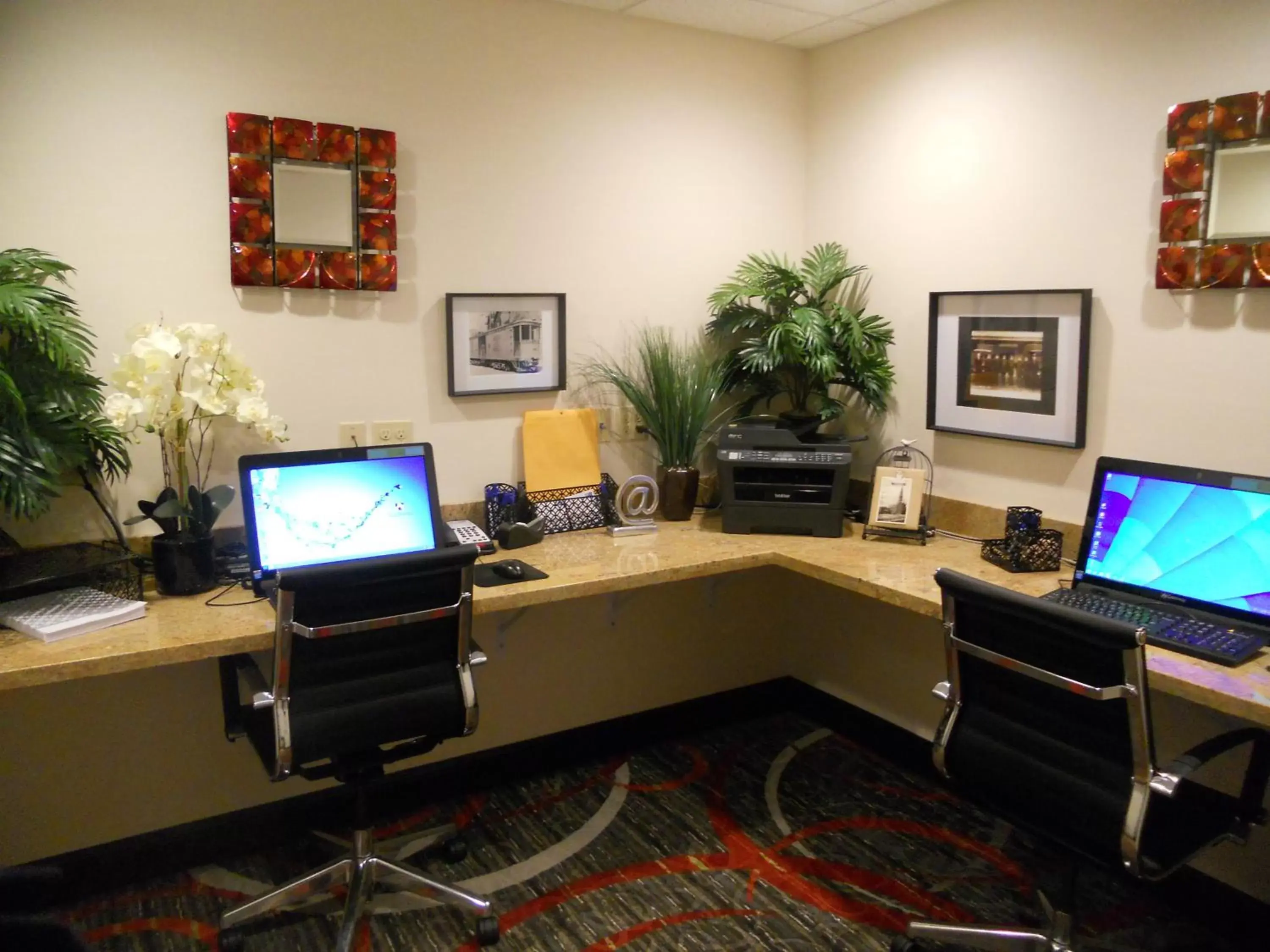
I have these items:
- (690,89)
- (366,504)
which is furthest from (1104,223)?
(366,504)

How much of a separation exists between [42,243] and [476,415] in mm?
1167

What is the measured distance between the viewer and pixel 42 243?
86.0 inches

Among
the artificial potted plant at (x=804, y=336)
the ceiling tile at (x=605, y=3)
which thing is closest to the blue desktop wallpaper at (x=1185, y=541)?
the artificial potted plant at (x=804, y=336)

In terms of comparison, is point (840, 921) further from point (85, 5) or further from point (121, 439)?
point (85, 5)

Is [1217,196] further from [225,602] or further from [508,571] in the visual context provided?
[225,602]

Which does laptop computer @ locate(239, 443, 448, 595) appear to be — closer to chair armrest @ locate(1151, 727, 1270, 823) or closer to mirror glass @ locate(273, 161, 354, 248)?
mirror glass @ locate(273, 161, 354, 248)

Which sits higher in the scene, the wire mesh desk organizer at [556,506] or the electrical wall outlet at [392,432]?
the electrical wall outlet at [392,432]

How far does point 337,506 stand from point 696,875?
1.36 m

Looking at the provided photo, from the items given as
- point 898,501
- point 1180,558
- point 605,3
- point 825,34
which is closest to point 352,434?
point 605,3

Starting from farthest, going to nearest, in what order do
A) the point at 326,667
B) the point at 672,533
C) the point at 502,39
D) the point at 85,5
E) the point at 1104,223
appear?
the point at 672,533, the point at 502,39, the point at 1104,223, the point at 85,5, the point at 326,667

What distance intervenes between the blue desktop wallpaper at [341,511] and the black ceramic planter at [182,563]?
0.13 metres

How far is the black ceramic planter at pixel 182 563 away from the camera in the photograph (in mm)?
2188

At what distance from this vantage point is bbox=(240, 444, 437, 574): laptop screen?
229 centimetres

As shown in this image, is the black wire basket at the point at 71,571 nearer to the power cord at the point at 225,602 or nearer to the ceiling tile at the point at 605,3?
the power cord at the point at 225,602
